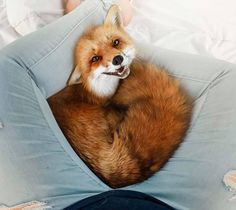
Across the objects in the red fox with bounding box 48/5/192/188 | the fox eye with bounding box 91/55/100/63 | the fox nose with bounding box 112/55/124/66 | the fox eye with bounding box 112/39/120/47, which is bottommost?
the red fox with bounding box 48/5/192/188

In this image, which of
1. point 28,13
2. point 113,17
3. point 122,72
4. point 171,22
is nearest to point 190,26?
point 171,22

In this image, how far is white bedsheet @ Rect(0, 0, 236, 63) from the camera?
1450 millimetres

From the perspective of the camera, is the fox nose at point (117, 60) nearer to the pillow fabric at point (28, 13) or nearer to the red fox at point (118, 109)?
the red fox at point (118, 109)

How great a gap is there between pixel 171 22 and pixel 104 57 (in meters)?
0.60

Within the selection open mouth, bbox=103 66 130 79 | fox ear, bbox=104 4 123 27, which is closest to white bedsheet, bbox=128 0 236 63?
fox ear, bbox=104 4 123 27

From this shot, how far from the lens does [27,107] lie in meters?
1.09

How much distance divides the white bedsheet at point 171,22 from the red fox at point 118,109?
1.02 feet

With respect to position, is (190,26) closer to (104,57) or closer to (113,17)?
(113,17)

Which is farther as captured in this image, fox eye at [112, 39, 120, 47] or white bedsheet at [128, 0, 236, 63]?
white bedsheet at [128, 0, 236, 63]

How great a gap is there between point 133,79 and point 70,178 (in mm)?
410

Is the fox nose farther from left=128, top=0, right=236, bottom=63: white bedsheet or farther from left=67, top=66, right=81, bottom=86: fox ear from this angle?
left=128, top=0, right=236, bottom=63: white bedsheet

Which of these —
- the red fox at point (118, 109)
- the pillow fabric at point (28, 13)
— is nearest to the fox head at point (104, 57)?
the red fox at point (118, 109)

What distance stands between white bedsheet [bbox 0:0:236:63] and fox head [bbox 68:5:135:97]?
0.32 metres

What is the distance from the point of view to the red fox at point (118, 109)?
1.10m
